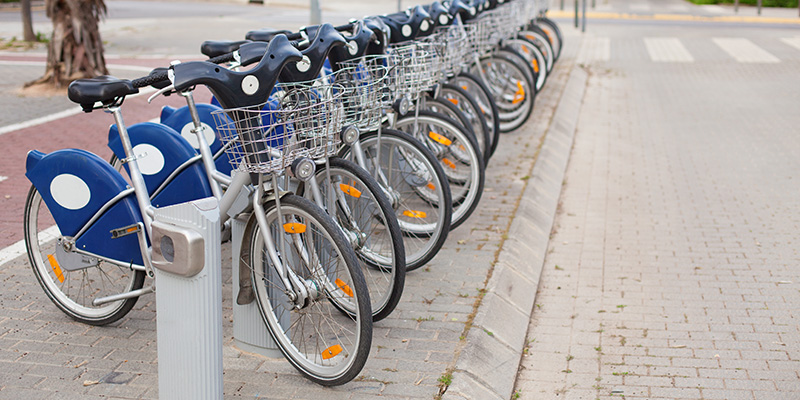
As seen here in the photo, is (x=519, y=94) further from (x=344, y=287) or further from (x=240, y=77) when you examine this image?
(x=240, y=77)

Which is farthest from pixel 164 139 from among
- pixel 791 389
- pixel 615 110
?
pixel 615 110

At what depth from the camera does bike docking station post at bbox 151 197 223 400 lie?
287 cm

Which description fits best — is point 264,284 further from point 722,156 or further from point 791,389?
point 722,156

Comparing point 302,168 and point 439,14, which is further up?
point 439,14

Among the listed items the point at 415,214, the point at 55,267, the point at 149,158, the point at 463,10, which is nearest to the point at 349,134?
the point at 415,214

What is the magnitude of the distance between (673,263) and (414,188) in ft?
5.88

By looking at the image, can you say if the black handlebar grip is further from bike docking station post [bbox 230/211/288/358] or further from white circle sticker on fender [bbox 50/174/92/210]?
bike docking station post [bbox 230/211/288/358]

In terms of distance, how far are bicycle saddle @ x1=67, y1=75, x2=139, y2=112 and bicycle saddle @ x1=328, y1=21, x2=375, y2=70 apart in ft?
3.74

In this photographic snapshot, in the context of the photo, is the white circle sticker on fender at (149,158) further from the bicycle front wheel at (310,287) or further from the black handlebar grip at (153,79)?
the bicycle front wheel at (310,287)

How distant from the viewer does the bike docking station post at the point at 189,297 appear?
9.43 ft

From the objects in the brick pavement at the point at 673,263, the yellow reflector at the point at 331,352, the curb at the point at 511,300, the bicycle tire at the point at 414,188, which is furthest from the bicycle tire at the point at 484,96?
the yellow reflector at the point at 331,352

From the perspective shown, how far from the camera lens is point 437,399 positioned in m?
→ 3.29

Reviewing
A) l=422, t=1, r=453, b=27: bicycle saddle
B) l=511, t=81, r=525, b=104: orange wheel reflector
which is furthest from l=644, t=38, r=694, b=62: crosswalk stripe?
l=422, t=1, r=453, b=27: bicycle saddle

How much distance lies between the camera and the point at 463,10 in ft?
23.4
